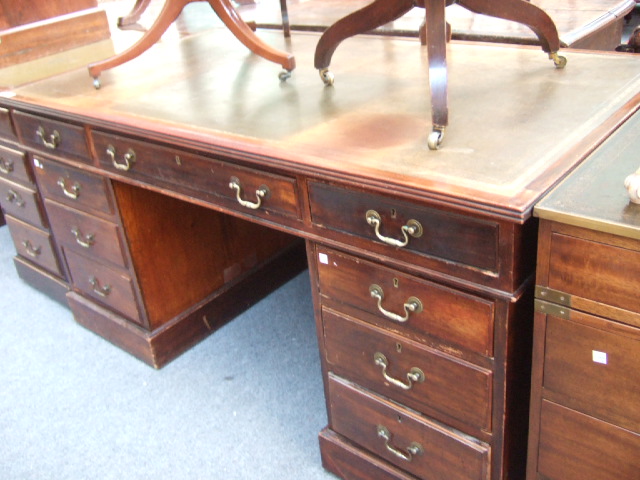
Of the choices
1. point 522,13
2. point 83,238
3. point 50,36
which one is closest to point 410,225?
point 522,13

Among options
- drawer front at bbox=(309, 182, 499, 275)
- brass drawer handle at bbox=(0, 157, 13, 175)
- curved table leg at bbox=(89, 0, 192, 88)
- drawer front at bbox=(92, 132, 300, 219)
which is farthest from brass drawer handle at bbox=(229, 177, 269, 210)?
brass drawer handle at bbox=(0, 157, 13, 175)

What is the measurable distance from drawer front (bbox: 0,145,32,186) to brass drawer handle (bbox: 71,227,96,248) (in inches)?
10.0

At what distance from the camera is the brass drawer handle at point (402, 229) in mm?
1076

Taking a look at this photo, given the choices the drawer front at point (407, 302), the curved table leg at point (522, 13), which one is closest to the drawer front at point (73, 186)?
the drawer front at point (407, 302)

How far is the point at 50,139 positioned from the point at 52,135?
0.03 metres

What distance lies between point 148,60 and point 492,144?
1.35 m

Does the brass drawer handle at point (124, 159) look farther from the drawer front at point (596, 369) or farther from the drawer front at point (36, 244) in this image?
the drawer front at point (596, 369)

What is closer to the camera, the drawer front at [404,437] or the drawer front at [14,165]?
the drawer front at [404,437]

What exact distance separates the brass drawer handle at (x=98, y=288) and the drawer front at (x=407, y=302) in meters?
0.99

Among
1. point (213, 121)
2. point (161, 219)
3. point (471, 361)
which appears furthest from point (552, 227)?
point (161, 219)

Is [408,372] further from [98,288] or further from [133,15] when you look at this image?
[133,15]

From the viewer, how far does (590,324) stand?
97cm

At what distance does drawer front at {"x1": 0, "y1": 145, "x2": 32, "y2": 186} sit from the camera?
2.07m

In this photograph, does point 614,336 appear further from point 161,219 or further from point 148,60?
point 148,60
